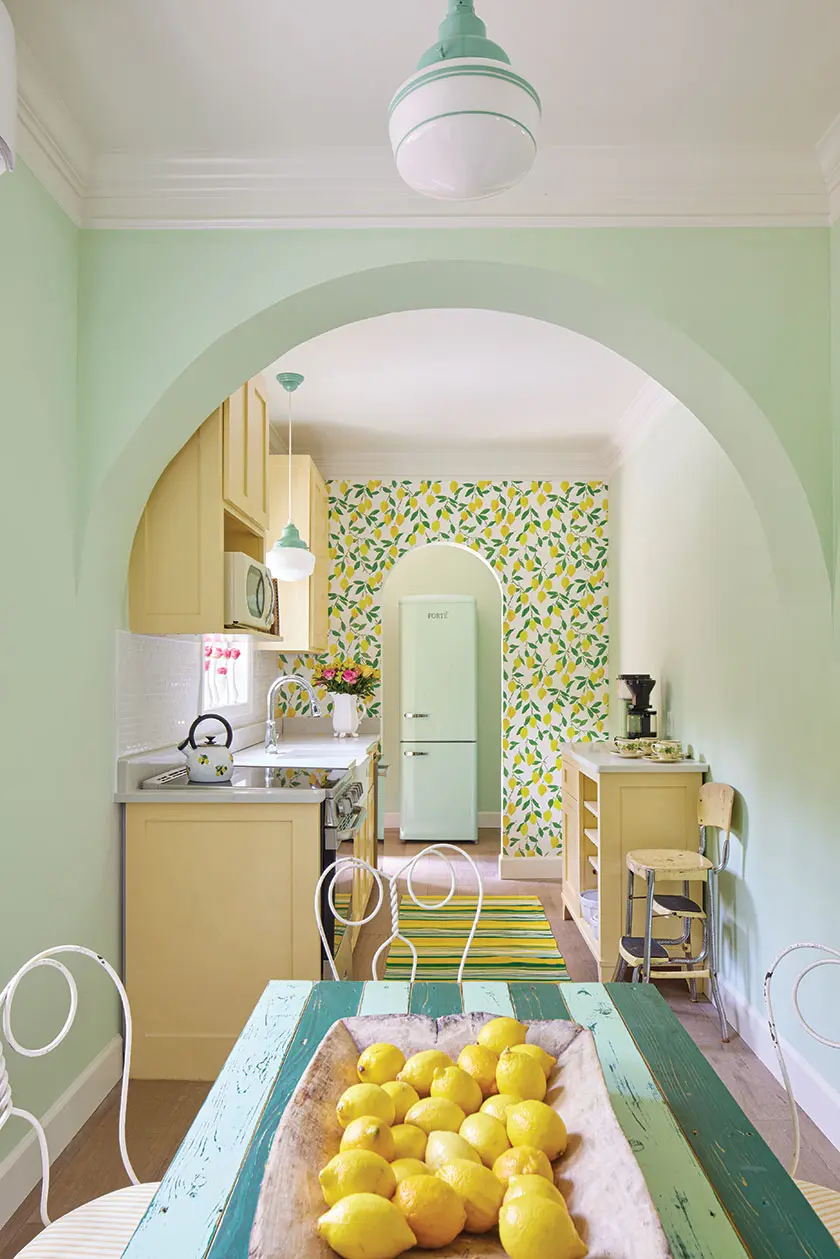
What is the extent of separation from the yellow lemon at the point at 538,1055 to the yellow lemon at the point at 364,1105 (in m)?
0.18

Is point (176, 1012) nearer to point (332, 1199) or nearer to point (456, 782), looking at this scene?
point (332, 1199)

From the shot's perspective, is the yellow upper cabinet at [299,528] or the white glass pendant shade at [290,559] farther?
the yellow upper cabinet at [299,528]

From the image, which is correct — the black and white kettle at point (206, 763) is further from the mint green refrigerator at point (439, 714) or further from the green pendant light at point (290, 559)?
the mint green refrigerator at point (439, 714)

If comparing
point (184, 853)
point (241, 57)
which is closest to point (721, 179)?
point (241, 57)

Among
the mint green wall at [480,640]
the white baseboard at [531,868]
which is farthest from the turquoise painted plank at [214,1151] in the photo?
the mint green wall at [480,640]

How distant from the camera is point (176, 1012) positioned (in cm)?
300

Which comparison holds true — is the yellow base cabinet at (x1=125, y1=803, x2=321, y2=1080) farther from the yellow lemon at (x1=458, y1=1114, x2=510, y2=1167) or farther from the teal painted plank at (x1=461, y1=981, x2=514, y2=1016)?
the yellow lemon at (x1=458, y1=1114, x2=510, y2=1167)

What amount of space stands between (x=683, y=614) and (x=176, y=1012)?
2752mm

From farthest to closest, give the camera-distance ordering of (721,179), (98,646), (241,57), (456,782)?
(456,782), (98,646), (721,179), (241,57)

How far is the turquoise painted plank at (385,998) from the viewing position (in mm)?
1626

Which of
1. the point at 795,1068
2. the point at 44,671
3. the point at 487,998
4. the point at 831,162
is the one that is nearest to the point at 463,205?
the point at 831,162

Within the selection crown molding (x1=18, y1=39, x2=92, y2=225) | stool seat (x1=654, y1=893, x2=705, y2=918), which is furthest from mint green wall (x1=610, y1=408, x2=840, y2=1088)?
crown molding (x1=18, y1=39, x2=92, y2=225)

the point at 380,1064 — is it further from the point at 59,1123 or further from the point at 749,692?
the point at 749,692

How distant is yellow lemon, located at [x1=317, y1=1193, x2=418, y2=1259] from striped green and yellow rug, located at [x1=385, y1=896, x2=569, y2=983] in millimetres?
3213
